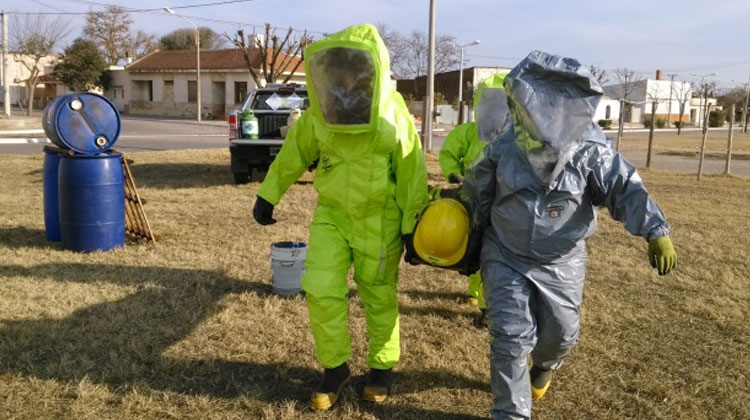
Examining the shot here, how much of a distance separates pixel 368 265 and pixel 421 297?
1.94m

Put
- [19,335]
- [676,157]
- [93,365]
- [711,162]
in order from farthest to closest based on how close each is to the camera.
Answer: [676,157] → [711,162] → [19,335] → [93,365]

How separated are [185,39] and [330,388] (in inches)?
2639

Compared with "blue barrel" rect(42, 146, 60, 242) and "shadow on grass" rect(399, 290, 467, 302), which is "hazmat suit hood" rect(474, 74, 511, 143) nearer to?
"shadow on grass" rect(399, 290, 467, 302)

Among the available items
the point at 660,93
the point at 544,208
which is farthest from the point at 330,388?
the point at 660,93

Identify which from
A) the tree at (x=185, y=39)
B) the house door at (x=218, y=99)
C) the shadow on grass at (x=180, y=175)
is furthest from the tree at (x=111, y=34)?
the shadow on grass at (x=180, y=175)

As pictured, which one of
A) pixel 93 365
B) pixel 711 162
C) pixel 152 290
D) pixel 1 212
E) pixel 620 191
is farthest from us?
pixel 711 162

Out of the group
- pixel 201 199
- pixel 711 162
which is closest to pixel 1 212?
pixel 201 199

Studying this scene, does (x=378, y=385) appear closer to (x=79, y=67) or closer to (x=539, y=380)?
(x=539, y=380)

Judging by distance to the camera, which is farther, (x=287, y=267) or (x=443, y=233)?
(x=287, y=267)

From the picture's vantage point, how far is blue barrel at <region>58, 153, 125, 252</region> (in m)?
6.10

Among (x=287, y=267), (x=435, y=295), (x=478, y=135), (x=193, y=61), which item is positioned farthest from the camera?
(x=193, y=61)

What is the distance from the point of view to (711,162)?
794 inches

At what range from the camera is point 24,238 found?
6.79 metres

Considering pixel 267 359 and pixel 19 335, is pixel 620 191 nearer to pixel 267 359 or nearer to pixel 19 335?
pixel 267 359
